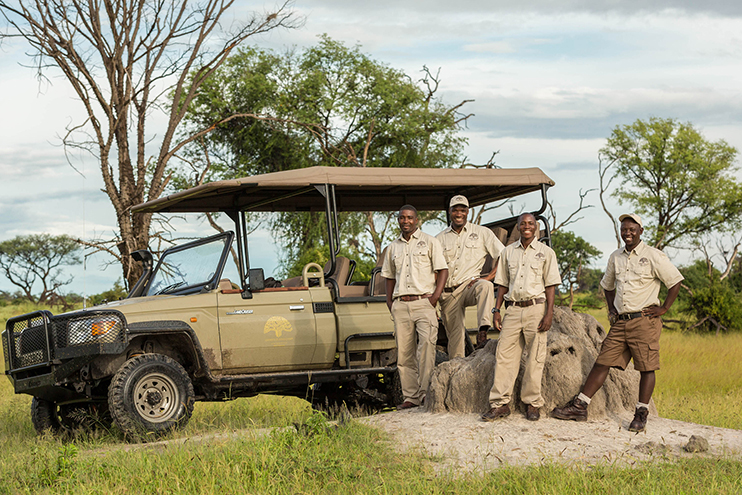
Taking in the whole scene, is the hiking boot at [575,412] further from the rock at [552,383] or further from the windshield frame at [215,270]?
the windshield frame at [215,270]

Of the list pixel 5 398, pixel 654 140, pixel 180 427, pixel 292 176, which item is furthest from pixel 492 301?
pixel 654 140

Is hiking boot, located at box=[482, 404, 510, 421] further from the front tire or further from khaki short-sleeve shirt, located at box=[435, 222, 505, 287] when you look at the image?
the front tire

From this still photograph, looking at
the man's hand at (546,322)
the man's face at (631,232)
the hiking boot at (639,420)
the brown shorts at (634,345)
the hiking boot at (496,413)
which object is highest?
the man's face at (631,232)

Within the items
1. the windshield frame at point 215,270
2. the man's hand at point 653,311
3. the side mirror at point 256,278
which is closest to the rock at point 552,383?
the man's hand at point 653,311

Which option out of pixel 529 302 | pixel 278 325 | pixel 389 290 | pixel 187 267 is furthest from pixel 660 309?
pixel 187 267

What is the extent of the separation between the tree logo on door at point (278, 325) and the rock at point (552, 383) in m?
1.63

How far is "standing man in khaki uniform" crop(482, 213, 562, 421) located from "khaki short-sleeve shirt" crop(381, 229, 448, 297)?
97 cm

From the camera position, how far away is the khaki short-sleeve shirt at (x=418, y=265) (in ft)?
25.7

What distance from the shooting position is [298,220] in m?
21.4

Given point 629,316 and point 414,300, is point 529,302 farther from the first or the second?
point 414,300

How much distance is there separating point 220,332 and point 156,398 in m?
0.90

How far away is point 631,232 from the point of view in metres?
6.90

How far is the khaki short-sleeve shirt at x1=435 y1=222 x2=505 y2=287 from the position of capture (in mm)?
8297

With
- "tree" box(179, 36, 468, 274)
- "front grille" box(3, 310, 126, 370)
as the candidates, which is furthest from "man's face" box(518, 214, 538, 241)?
"tree" box(179, 36, 468, 274)
